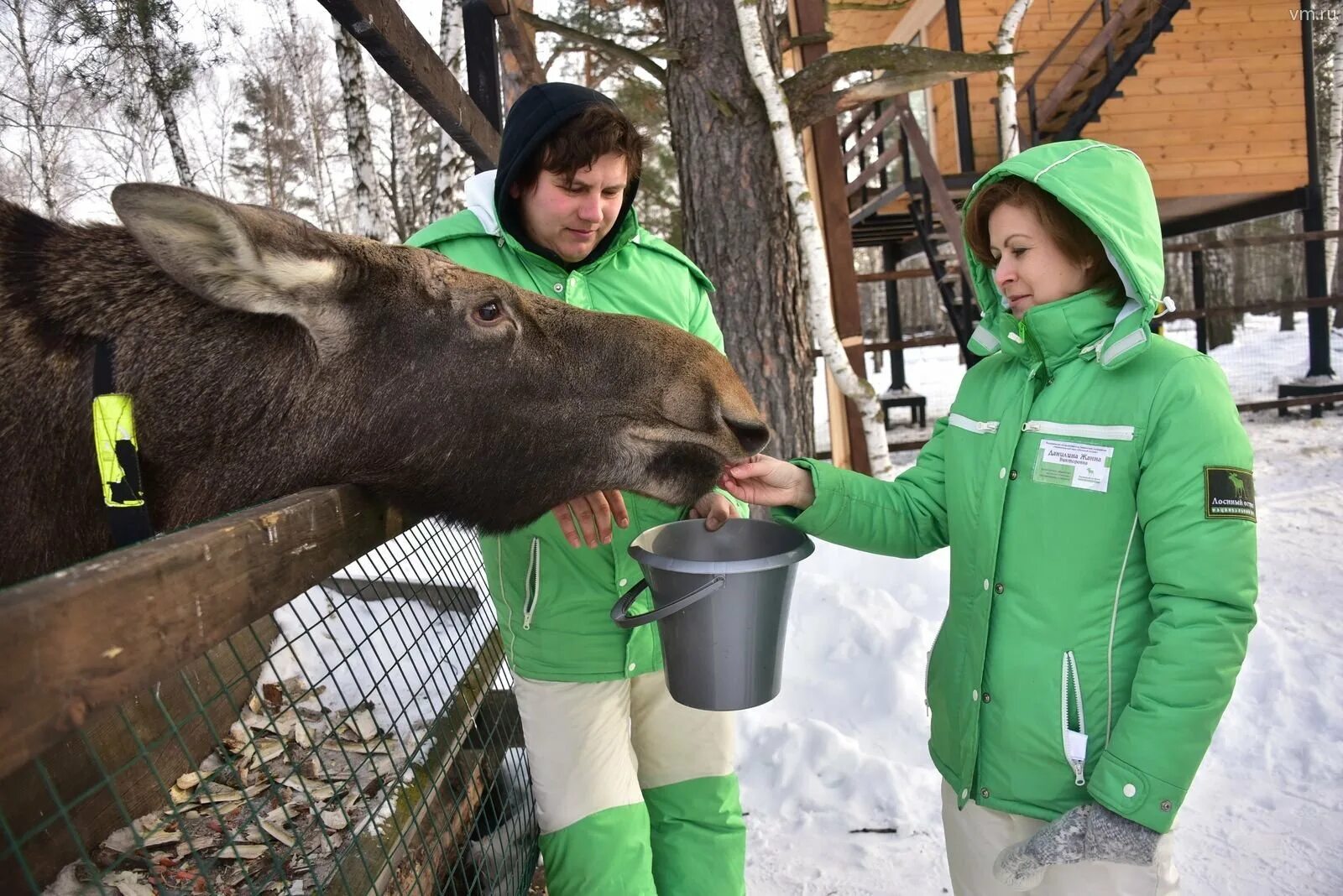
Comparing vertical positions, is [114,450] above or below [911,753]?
above

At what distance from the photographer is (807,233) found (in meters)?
6.43

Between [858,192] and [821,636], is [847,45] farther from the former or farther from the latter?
[821,636]

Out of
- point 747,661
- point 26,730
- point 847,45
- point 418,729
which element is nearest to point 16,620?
point 26,730

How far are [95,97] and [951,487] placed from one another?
1247cm

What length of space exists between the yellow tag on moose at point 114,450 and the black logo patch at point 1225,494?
2.40m

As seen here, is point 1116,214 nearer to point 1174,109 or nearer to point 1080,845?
point 1080,845

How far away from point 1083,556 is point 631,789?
146cm

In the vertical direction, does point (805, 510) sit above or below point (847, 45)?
below

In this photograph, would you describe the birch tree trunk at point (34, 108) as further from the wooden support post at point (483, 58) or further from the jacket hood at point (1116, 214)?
the jacket hood at point (1116, 214)

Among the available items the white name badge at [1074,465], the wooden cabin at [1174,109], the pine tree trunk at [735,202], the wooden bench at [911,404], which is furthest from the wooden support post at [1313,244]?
the white name badge at [1074,465]

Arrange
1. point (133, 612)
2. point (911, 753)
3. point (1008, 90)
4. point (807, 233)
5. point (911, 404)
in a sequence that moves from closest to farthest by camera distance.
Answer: point (133, 612)
point (911, 753)
point (807, 233)
point (1008, 90)
point (911, 404)

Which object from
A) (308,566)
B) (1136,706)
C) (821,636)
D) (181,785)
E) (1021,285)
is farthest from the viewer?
(821,636)

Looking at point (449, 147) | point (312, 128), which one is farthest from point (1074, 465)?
point (312, 128)

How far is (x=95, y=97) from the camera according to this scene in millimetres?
10742
